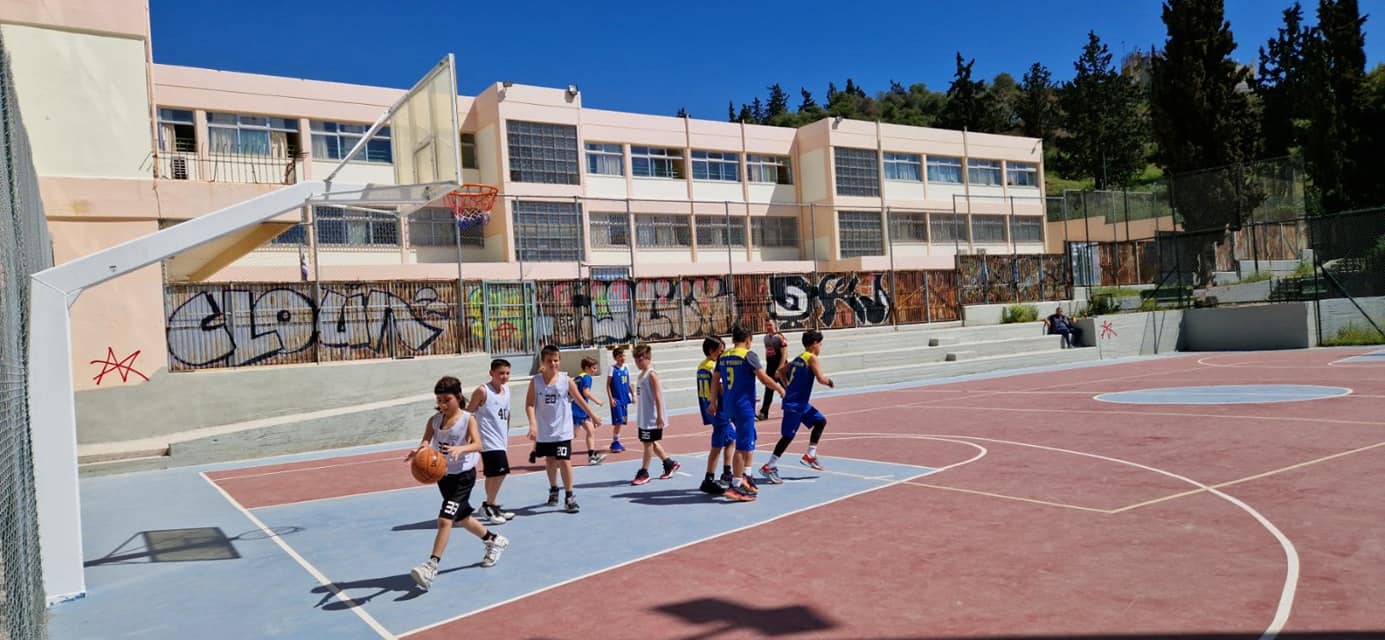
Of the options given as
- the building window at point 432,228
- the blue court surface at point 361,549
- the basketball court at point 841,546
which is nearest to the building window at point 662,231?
the building window at point 432,228

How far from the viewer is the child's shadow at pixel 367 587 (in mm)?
6630

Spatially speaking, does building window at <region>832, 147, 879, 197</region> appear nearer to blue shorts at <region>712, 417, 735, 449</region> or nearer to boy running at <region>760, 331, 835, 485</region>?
boy running at <region>760, 331, 835, 485</region>

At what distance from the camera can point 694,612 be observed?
19.5ft

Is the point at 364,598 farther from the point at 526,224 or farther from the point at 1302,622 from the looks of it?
the point at 526,224

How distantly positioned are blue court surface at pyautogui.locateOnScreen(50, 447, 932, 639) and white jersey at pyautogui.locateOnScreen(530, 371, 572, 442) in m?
0.84

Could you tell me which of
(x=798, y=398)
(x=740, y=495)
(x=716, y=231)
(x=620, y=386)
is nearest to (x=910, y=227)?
(x=716, y=231)

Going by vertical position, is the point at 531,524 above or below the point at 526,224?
below

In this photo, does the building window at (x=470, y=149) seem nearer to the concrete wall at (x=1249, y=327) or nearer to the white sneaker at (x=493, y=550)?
the concrete wall at (x=1249, y=327)

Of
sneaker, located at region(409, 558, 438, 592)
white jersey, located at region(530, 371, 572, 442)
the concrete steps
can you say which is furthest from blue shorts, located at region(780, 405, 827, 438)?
the concrete steps

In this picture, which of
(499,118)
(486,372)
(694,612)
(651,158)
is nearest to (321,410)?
(486,372)

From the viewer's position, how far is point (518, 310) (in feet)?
74.9

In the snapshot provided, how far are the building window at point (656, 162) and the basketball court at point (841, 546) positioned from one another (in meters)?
31.2

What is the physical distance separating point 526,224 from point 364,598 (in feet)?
102

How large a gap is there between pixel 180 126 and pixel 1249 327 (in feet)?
126
